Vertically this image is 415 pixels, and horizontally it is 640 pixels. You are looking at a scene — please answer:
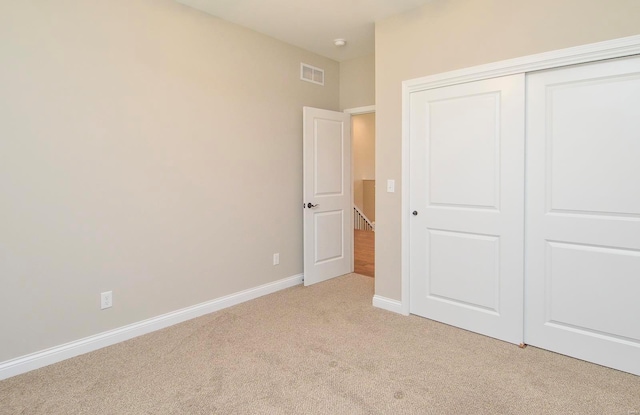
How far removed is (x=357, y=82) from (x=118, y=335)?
3.61m

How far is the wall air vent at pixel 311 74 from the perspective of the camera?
4.14 metres

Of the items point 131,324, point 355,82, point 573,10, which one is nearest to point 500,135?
point 573,10

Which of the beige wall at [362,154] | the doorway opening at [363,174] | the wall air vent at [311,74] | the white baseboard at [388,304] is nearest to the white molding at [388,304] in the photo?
the white baseboard at [388,304]

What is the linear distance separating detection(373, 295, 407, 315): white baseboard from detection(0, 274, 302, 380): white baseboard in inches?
45.4

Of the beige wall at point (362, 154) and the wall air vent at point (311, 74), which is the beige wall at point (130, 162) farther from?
the beige wall at point (362, 154)

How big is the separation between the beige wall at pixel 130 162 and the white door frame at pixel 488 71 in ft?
4.62

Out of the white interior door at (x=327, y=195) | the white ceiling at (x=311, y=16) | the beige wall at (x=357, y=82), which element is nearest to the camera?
the white ceiling at (x=311, y=16)

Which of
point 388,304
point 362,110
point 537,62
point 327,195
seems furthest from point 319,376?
point 362,110

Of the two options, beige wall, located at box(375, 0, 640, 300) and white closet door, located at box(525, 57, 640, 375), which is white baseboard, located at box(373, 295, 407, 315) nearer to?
beige wall, located at box(375, 0, 640, 300)

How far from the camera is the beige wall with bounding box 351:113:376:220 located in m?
8.87

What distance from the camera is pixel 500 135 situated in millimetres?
2670

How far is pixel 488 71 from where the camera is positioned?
106 inches

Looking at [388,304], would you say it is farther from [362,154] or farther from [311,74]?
[362,154]

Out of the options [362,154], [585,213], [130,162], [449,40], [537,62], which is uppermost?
[449,40]
